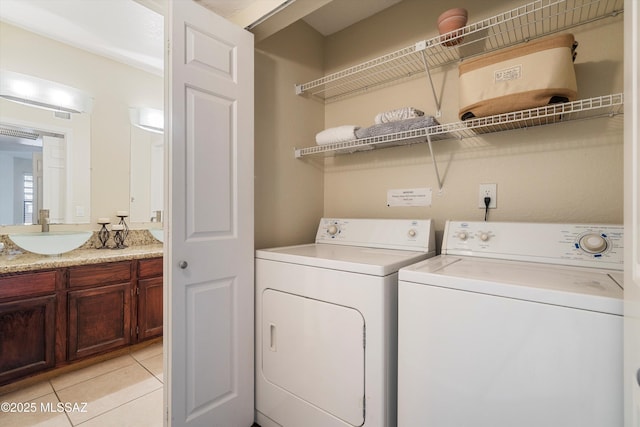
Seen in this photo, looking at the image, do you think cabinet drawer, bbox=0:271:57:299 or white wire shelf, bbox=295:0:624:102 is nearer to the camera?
white wire shelf, bbox=295:0:624:102

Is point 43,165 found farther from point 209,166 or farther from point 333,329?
point 333,329

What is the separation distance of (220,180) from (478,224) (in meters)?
1.31

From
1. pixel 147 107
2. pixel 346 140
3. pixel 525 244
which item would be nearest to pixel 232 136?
pixel 346 140

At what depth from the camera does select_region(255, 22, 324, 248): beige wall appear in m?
1.81

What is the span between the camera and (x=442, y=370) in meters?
1.01

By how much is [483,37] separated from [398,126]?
24.9 inches

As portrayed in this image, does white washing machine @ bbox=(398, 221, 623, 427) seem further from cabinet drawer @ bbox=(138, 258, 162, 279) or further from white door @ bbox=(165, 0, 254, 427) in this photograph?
cabinet drawer @ bbox=(138, 258, 162, 279)

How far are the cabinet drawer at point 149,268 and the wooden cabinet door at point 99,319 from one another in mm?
130

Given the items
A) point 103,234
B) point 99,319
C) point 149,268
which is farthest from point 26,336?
point 103,234

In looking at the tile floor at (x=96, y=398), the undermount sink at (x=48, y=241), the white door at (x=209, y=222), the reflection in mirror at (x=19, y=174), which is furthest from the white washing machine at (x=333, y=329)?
the reflection in mirror at (x=19, y=174)

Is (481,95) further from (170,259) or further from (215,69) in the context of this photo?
(170,259)

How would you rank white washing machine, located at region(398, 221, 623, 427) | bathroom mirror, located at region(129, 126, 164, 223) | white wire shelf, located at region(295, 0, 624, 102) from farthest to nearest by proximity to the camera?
bathroom mirror, located at region(129, 126, 164, 223) < white wire shelf, located at region(295, 0, 624, 102) < white washing machine, located at region(398, 221, 623, 427)

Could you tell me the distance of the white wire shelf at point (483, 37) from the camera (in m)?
1.28

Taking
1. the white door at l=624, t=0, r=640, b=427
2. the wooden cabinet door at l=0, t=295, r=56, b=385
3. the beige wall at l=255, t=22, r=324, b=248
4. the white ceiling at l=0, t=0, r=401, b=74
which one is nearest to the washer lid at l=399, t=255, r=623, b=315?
the white door at l=624, t=0, r=640, b=427
